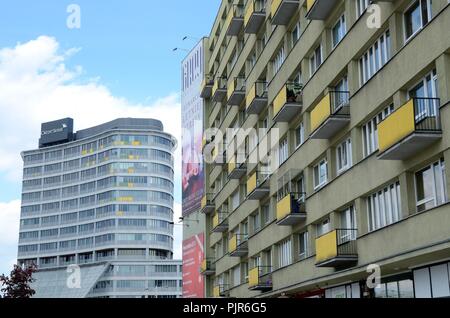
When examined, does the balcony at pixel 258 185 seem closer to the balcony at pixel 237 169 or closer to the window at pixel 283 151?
the window at pixel 283 151

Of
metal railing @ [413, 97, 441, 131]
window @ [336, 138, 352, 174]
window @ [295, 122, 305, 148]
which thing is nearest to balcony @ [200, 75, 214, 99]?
window @ [295, 122, 305, 148]

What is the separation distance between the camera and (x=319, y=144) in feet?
101

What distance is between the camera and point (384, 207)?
23953 millimetres

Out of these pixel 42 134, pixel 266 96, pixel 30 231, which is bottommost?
pixel 266 96

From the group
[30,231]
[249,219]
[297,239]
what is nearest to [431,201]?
[297,239]

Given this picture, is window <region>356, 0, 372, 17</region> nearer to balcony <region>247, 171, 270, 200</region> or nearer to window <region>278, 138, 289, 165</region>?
window <region>278, 138, 289, 165</region>

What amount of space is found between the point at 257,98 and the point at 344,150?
13944 millimetres

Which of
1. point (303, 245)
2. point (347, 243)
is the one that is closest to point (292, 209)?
point (303, 245)

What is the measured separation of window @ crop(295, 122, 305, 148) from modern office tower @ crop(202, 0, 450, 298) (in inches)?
2.6

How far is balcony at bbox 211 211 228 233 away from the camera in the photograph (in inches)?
2121

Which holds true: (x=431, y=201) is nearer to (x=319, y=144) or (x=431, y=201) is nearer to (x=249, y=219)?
(x=319, y=144)

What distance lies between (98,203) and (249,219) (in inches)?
4267

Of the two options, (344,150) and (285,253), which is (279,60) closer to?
(285,253)

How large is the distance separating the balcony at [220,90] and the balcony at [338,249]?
1169 inches
